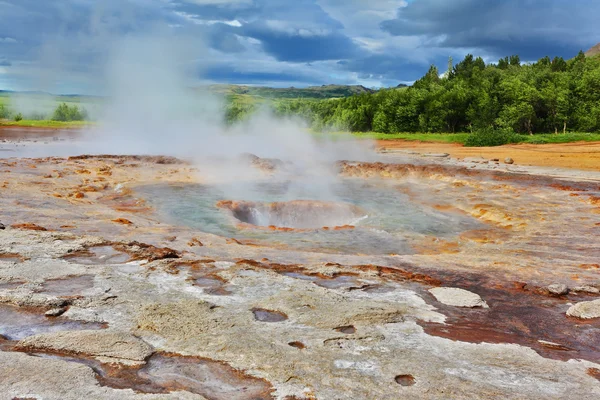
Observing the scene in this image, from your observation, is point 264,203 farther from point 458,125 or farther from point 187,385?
point 458,125

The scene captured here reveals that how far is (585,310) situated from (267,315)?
9.74ft

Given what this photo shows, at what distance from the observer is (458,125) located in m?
38.4

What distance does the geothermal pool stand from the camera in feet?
25.5

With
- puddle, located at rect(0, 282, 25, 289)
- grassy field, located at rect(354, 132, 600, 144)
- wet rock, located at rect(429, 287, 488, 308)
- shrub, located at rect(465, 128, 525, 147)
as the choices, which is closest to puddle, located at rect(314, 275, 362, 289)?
wet rock, located at rect(429, 287, 488, 308)

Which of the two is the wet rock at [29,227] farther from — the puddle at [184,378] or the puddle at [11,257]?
the puddle at [184,378]

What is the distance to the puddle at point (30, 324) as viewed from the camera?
3.74 metres

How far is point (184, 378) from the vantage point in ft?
10.3

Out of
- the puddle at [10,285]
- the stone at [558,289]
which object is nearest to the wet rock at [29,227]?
the puddle at [10,285]

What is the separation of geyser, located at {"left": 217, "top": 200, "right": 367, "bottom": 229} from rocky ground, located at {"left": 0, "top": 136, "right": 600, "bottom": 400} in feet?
7.08

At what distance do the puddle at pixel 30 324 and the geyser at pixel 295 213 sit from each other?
20.4ft

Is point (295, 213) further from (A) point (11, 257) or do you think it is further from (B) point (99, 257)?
(A) point (11, 257)

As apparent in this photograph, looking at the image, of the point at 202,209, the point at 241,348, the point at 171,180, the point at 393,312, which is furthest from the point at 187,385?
the point at 171,180

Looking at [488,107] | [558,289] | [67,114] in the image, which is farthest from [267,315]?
[67,114]

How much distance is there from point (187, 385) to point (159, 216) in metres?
6.32
